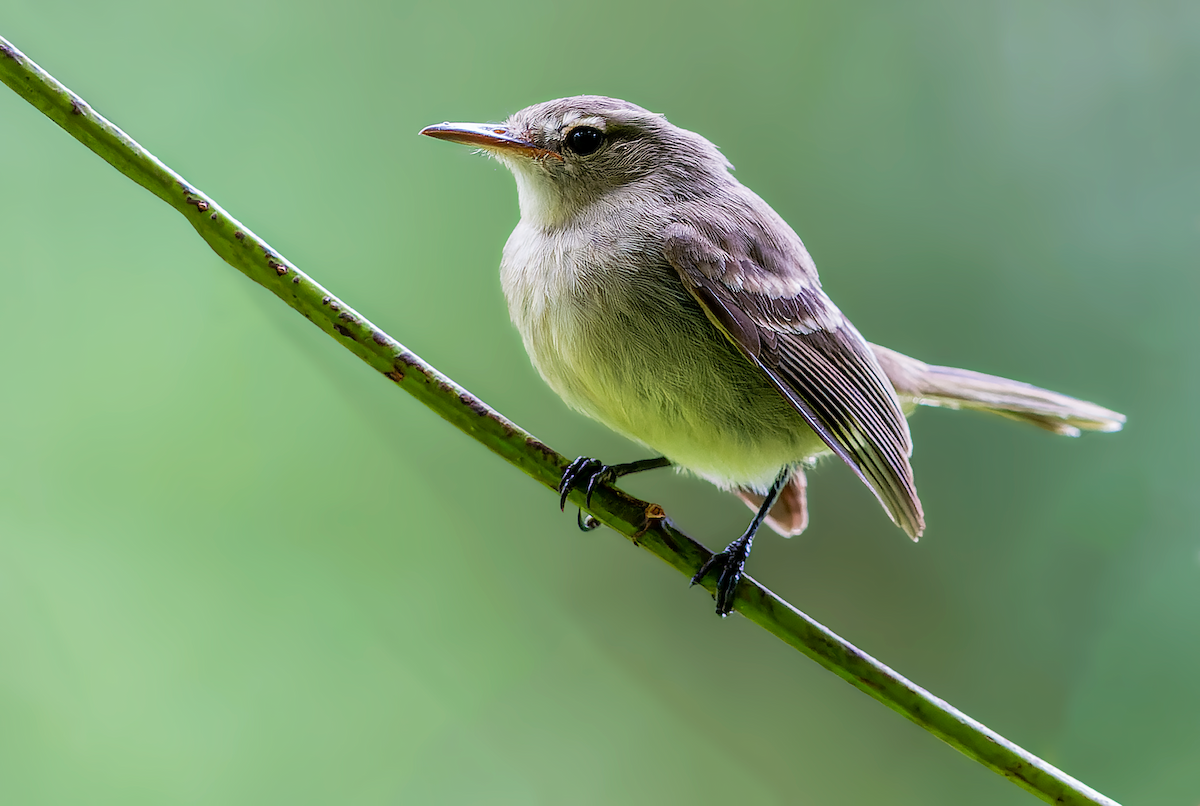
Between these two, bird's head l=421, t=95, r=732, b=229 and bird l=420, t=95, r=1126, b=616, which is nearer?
bird l=420, t=95, r=1126, b=616

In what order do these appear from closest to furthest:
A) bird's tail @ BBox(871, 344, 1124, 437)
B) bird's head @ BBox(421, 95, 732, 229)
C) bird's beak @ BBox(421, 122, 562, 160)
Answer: bird's beak @ BBox(421, 122, 562, 160) < bird's head @ BBox(421, 95, 732, 229) < bird's tail @ BBox(871, 344, 1124, 437)

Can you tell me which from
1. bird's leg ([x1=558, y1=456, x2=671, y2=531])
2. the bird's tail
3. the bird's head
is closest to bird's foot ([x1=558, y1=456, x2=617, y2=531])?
bird's leg ([x1=558, y1=456, x2=671, y2=531])

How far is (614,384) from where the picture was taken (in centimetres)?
214

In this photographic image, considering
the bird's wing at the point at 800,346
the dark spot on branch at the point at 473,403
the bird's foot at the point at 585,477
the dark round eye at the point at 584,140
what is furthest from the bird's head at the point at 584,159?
the dark spot on branch at the point at 473,403

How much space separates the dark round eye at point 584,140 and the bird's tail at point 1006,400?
1.15 m

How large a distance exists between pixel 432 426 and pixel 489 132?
169 centimetres

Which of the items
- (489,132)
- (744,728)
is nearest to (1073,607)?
(744,728)

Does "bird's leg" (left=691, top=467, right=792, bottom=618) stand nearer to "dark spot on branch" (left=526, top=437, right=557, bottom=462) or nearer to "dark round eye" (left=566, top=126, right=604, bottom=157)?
"dark spot on branch" (left=526, top=437, right=557, bottom=462)

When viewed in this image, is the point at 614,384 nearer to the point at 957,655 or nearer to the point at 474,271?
the point at 474,271

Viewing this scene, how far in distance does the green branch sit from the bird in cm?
16

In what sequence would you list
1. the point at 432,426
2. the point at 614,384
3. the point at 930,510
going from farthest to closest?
the point at 930,510 < the point at 432,426 < the point at 614,384

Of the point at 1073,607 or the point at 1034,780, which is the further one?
the point at 1073,607

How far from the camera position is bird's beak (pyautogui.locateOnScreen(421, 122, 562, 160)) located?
6.92 feet

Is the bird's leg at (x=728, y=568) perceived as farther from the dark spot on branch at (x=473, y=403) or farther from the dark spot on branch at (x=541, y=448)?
the dark spot on branch at (x=473, y=403)
